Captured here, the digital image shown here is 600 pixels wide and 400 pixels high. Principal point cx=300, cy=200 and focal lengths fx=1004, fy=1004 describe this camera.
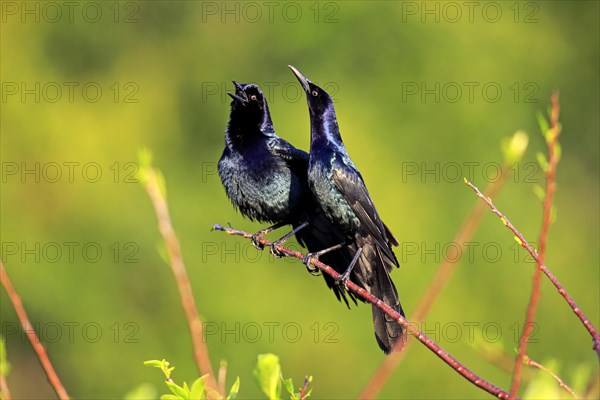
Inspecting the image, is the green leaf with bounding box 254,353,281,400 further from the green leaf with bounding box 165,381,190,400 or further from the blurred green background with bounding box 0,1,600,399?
the blurred green background with bounding box 0,1,600,399

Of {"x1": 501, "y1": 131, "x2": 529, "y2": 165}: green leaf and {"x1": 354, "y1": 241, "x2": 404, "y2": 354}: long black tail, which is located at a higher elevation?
{"x1": 501, "y1": 131, "x2": 529, "y2": 165}: green leaf

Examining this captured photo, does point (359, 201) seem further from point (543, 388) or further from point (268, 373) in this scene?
point (543, 388)

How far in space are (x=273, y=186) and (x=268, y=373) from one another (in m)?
3.35

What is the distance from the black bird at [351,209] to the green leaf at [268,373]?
273cm

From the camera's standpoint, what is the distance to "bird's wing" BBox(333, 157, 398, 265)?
465cm

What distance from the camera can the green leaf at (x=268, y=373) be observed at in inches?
69.7

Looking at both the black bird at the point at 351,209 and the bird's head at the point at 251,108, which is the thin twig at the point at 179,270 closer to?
the black bird at the point at 351,209

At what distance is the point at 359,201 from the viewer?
4707 mm

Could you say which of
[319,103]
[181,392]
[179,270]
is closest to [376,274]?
[319,103]

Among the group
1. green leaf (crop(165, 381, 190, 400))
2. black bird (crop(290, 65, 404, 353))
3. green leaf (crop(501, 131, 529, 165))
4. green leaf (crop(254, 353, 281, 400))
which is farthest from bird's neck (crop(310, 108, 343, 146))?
green leaf (crop(501, 131, 529, 165))

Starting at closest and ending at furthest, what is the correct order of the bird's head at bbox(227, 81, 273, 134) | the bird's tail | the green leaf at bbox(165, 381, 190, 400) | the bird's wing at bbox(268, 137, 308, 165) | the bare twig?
the bare twig, the green leaf at bbox(165, 381, 190, 400), the bird's tail, the bird's wing at bbox(268, 137, 308, 165), the bird's head at bbox(227, 81, 273, 134)

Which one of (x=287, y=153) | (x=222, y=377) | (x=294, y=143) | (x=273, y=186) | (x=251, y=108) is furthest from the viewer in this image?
(x=294, y=143)

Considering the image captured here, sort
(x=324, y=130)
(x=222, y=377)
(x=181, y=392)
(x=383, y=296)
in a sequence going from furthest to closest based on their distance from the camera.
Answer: (x=324, y=130)
(x=383, y=296)
(x=181, y=392)
(x=222, y=377)

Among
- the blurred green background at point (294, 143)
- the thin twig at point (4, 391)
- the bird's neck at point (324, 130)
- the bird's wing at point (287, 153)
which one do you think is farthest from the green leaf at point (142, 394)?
the blurred green background at point (294, 143)
